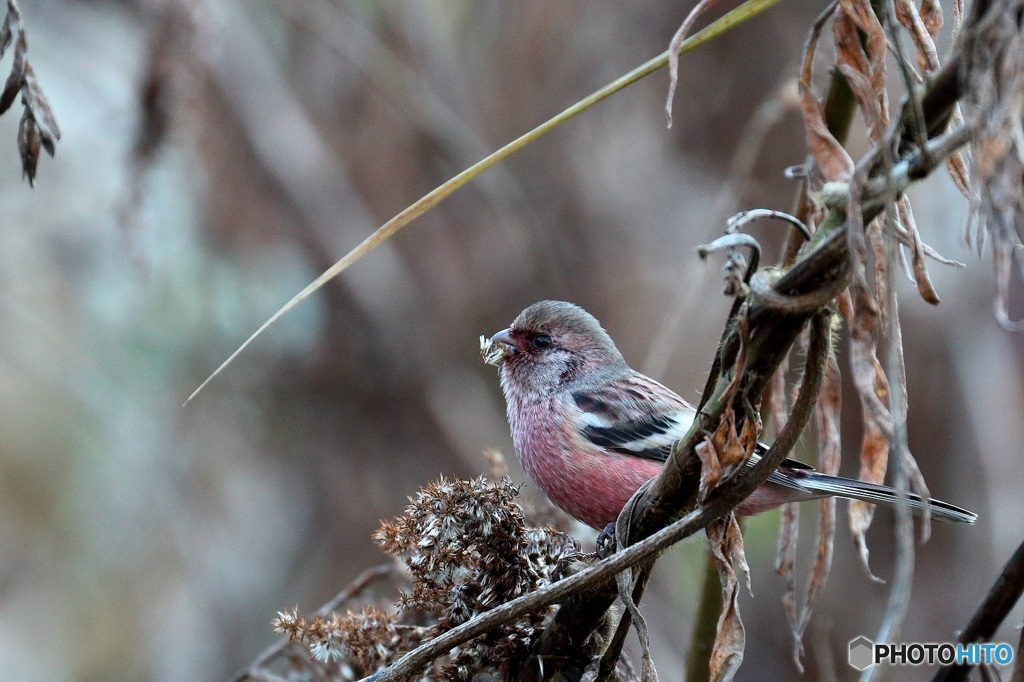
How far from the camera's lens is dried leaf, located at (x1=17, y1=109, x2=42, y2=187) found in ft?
7.79

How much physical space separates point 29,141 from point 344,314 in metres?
4.77

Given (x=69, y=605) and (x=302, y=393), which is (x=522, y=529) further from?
(x=69, y=605)

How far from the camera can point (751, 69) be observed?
22.8ft

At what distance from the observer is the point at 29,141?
2395 millimetres

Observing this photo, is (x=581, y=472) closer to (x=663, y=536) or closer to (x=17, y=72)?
(x=663, y=536)

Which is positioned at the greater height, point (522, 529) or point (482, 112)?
point (482, 112)

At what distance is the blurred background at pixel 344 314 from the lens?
21.7ft

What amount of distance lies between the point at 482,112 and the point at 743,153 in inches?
140

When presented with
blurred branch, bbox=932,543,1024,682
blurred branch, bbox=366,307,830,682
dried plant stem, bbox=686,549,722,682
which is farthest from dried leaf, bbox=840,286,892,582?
dried plant stem, bbox=686,549,722,682

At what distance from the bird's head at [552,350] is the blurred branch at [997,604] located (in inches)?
109

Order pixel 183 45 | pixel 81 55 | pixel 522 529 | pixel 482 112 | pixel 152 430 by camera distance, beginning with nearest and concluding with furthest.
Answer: pixel 522 529, pixel 183 45, pixel 81 55, pixel 152 430, pixel 482 112

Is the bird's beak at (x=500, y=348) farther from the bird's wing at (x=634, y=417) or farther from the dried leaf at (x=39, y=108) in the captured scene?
the dried leaf at (x=39, y=108)

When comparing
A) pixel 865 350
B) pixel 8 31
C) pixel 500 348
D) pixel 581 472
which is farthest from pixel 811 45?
pixel 500 348

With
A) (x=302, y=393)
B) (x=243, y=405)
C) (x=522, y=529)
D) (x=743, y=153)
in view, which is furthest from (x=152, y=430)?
(x=522, y=529)
